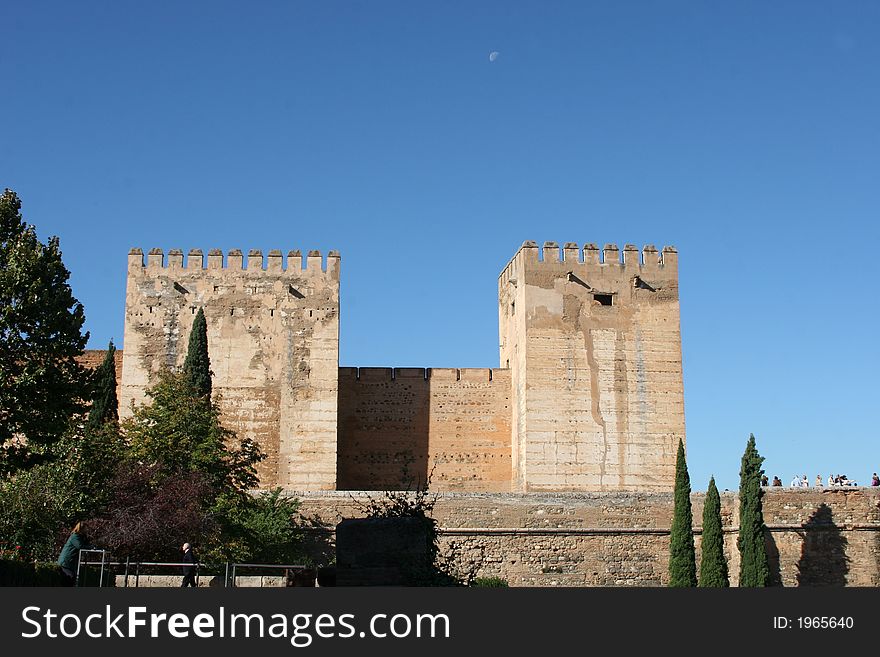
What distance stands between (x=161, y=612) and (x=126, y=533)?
41.4 ft

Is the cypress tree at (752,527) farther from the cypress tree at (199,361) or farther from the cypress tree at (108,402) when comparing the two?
the cypress tree at (108,402)

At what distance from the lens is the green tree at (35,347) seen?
730 inches

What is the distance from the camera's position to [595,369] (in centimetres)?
2914

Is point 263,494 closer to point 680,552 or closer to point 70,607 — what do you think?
point 680,552

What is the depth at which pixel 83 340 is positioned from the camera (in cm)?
1945

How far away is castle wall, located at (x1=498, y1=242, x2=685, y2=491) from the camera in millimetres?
28484

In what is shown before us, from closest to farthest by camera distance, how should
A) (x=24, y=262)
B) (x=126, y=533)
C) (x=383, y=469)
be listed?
(x=24, y=262), (x=126, y=533), (x=383, y=469)

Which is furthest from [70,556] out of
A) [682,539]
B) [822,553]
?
[822,553]

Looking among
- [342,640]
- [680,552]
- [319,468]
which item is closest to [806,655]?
[342,640]

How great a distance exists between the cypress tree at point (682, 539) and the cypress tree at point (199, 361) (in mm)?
10731

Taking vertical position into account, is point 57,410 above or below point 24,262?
below

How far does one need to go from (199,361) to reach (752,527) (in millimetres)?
12828

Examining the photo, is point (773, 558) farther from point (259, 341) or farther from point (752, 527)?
point (259, 341)

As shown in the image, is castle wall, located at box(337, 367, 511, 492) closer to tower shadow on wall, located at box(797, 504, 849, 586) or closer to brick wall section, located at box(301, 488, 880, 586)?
brick wall section, located at box(301, 488, 880, 586)
